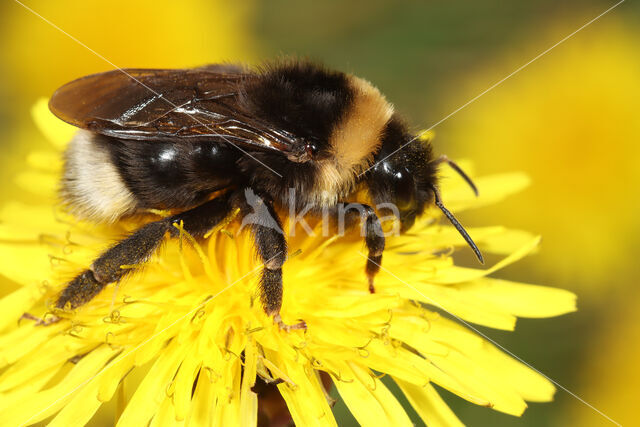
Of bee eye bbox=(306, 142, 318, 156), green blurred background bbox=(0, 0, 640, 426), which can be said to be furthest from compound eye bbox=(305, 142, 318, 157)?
green blurred background bbox=(0, 0, 640, 426)

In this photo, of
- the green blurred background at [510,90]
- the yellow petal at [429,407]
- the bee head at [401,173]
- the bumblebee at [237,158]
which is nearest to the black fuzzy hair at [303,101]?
the bumblebee at [237,158]

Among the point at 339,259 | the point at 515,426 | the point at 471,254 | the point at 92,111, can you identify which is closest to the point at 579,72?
the point at 471,254

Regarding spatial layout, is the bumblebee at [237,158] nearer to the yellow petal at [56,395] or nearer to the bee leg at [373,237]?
the bee leg at [373,237]

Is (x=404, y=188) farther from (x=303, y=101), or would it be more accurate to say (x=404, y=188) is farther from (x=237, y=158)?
(x=237, y=158)

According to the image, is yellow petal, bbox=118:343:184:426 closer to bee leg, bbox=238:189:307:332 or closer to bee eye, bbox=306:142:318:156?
bee leg, bbox=238:189:307:332

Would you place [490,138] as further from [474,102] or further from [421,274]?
[421,274]

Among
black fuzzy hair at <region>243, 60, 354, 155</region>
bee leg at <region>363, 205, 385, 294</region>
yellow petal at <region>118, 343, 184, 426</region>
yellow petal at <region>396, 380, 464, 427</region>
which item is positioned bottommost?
yellow petal at <region>396, 380, 464, 427</region>
